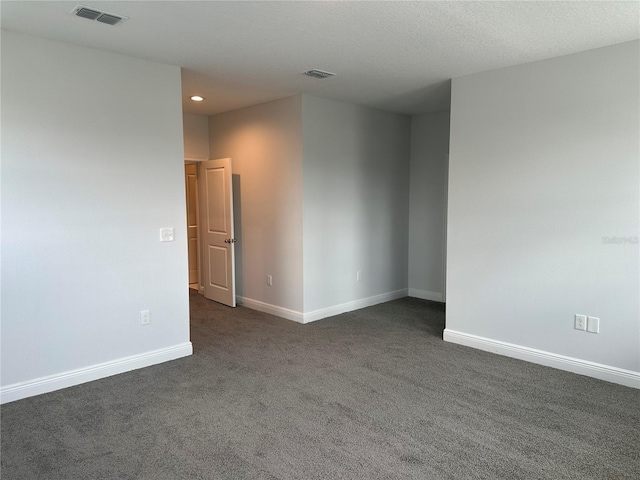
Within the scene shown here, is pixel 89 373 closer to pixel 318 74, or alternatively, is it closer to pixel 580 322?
pixel 318 74

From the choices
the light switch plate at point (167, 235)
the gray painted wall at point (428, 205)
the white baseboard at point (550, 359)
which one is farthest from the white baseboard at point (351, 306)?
the light switch plate at point (167, 235)

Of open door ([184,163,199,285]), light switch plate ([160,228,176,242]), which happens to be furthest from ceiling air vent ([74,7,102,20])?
open door ([184,163,199,285])

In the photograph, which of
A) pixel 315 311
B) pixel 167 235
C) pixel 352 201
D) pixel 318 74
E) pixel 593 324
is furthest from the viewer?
pixel 352 201

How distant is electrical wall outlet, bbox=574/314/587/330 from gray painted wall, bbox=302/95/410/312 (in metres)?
2.66

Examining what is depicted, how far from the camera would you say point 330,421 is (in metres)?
2.86

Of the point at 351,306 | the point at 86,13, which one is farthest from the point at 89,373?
the point at 351,306

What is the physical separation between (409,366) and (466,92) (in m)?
2.59

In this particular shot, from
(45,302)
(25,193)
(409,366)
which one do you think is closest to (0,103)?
(25,193)

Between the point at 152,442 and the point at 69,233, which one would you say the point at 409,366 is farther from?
the point at 69,233

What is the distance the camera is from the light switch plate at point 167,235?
3889 millimetres

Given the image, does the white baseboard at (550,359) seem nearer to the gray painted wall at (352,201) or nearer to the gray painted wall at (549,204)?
the gray painted wall at (549,204)

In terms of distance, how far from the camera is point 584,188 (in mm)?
3545

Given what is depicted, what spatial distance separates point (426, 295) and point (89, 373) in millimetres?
4433

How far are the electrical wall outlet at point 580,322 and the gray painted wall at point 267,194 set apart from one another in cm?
278
